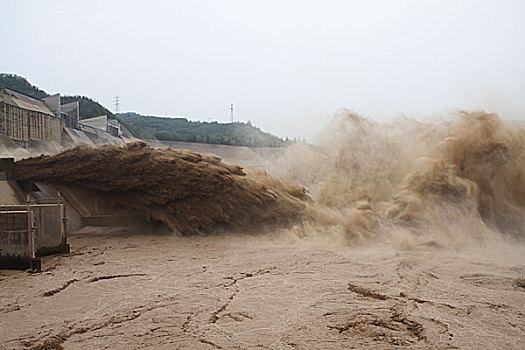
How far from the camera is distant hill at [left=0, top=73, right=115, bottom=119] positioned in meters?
43.2

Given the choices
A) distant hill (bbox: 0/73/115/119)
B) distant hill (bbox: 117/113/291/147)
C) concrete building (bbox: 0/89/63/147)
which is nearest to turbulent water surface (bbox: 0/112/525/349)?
concrete building (bbox: 0/89/63/147)

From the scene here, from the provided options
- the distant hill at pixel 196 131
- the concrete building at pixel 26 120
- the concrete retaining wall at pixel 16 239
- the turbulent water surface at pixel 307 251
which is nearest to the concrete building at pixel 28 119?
the concrete building at pixel 26 120

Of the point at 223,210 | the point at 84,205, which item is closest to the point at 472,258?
the point at 223,210

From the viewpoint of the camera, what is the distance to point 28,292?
659 cm

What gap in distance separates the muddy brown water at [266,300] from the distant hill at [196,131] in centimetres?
2079

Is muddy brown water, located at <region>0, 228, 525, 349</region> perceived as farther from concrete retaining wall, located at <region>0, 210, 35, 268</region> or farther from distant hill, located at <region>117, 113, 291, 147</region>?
distant hill, located at <region>117, 113, 291, 147</region>

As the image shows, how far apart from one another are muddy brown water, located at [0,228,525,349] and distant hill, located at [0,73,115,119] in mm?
39174

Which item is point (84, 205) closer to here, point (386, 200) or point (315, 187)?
point (315, 187)

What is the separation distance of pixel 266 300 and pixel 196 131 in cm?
5205

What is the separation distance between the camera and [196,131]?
187 ft

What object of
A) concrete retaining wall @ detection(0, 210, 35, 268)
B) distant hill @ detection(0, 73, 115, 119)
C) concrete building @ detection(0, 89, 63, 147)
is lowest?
concrete retaining wall @ detection(0, 210, 35, 268)

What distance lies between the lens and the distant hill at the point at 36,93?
43.2 meters

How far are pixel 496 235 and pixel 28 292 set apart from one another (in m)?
11.7

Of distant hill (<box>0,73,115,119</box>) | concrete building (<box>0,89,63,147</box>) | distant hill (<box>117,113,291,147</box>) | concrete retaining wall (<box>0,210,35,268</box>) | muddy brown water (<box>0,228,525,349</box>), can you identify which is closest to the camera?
muddy brown water (<box>0,228,525,349</box>)
